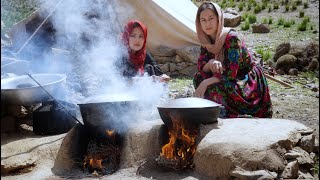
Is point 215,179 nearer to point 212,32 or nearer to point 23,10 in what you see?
point 212,32

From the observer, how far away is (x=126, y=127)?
111 inches

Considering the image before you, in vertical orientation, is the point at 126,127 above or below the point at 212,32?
below

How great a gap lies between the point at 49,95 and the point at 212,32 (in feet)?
4.92

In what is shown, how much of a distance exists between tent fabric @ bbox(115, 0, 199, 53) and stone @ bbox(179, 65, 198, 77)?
409 mm

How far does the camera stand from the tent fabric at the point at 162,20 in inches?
233

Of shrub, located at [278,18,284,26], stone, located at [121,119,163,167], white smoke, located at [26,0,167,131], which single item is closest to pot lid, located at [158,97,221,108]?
stone, located at [121,119,163,167]

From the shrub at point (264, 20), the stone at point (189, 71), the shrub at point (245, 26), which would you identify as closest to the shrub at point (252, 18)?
the shrub at point (245, 26)

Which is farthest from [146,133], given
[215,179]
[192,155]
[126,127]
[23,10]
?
[23,10]

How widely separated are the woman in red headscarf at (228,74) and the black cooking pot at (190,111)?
57 cm

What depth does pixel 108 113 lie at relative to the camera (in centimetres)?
268

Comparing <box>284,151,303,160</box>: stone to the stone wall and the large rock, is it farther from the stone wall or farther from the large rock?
the stone wall

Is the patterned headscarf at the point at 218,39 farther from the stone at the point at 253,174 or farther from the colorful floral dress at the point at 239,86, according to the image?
the stone at the point at 253,174

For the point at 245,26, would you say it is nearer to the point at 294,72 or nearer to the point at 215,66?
the point at 294,72

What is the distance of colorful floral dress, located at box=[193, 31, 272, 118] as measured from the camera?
305 cm
